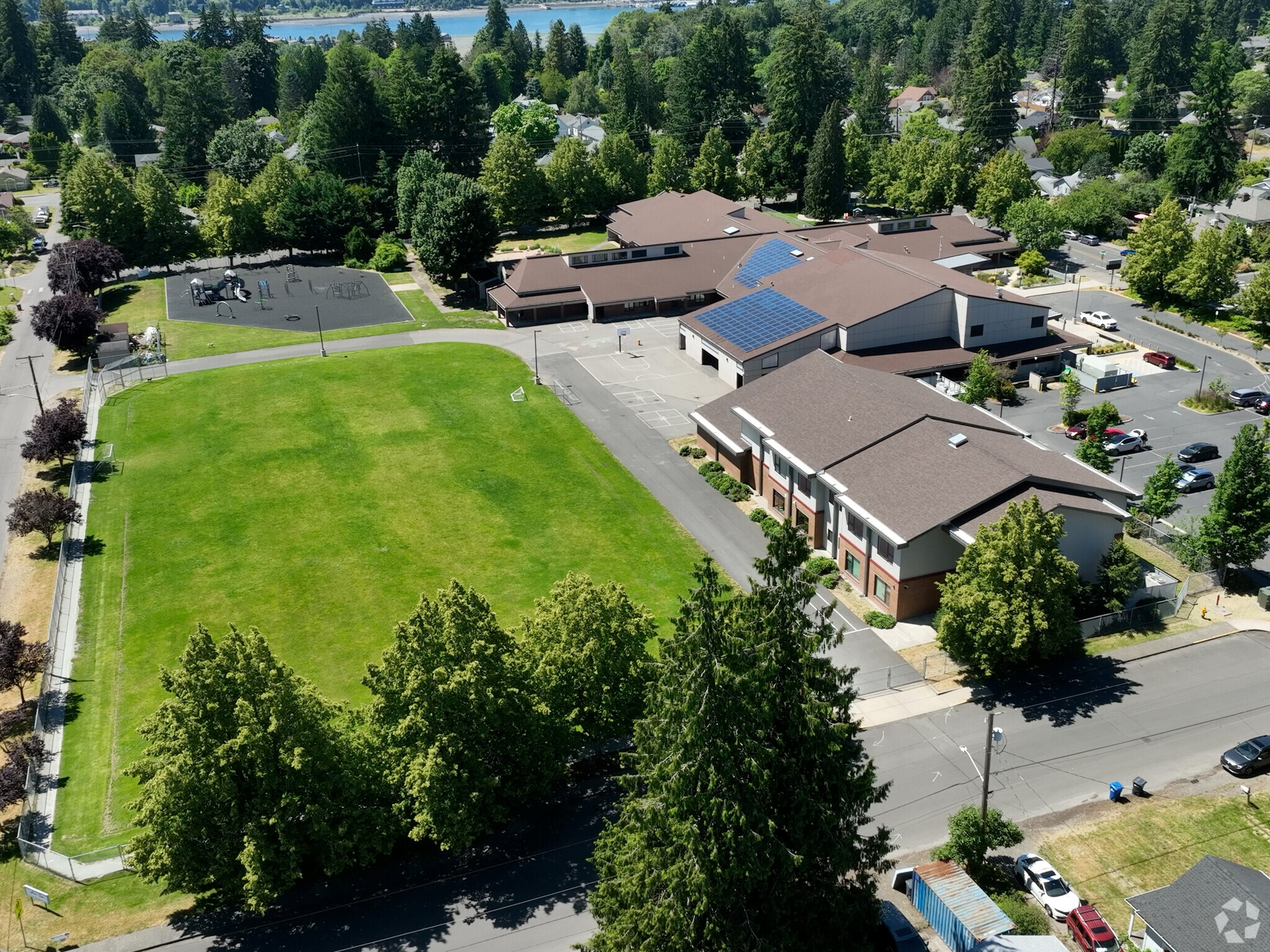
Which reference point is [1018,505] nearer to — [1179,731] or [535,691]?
[1179,731]

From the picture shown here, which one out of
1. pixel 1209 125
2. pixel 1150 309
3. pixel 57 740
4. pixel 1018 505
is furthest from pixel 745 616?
pixel 1209 125

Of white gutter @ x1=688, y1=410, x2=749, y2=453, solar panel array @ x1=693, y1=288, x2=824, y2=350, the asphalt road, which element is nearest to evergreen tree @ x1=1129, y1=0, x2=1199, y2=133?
solar panel array @ x1=693, y1=288, x2=824, y2=350

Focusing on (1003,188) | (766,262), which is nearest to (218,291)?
(766,262)

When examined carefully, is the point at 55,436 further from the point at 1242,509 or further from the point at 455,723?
the point at 1242,509

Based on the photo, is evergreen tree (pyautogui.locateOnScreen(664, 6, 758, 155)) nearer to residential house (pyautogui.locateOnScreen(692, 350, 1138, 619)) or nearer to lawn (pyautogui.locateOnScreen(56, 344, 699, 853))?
lawn (pyautogui.locateOnScreen(56, 344, 699, 853))

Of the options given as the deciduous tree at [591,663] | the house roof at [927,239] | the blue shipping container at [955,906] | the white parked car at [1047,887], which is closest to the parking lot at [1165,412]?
the house roof at [927,239]

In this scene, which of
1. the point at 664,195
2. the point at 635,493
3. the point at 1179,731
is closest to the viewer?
the point at 1179,731

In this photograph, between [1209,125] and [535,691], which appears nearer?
[535,691]
